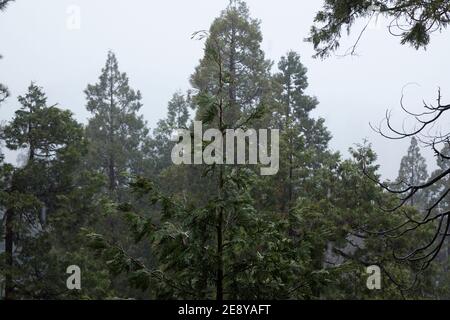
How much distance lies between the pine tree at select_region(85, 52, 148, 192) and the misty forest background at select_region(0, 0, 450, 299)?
0.08m

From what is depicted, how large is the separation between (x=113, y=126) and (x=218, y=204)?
22.5 meters

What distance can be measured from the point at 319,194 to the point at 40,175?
10.5 m

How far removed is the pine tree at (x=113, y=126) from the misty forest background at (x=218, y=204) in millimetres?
84

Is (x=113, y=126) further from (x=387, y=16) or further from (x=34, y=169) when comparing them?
(x=387, y=16)

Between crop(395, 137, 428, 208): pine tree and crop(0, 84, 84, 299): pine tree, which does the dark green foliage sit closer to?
crop(0, 84, 84, 299): pine tree

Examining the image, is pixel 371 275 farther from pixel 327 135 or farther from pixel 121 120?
pixel 327 135

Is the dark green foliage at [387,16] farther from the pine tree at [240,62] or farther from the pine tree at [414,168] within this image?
the pine tree at [414,168]

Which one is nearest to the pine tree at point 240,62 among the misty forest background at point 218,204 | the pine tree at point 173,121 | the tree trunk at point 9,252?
the misty forest background at point 218,204

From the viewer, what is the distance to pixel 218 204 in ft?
18.9

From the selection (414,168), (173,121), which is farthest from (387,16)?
(414,168)

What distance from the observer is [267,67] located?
79.2ft

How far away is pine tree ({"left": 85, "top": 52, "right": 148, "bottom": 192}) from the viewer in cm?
2608

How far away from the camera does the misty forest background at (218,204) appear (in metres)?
5.93
